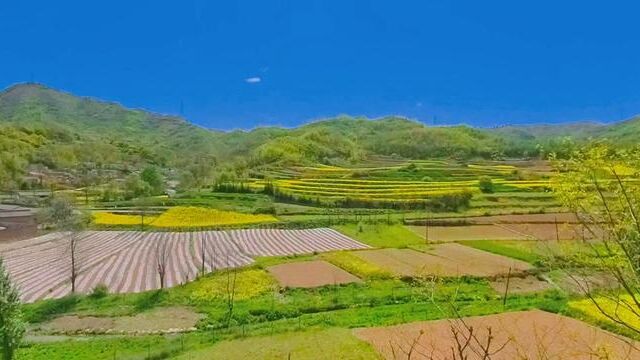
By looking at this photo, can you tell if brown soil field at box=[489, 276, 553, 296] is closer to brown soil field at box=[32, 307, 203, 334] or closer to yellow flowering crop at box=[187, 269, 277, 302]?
yellow flowering crop at box=[187, 269, 277, 302]

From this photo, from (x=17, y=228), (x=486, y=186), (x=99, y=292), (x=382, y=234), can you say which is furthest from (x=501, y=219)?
(x=17, y=228)

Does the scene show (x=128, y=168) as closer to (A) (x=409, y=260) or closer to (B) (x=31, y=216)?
(B) (x=31, y=216)

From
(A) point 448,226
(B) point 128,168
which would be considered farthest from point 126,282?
(B) point 128,168

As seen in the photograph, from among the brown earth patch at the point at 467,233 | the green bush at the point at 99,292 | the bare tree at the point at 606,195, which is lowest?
the green bush at the point at 99,292

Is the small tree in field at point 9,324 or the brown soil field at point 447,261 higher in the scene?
the small tree in field at point 9,324

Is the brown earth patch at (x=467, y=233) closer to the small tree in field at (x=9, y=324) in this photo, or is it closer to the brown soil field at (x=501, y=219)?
the brown soil field at (x=501, y=219)

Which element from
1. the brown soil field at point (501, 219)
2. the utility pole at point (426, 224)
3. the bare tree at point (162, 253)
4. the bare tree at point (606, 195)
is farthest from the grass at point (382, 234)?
the bare tree at point (606, 195)

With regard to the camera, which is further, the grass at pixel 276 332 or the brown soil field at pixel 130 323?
the brown soil field at pixel 130 323
